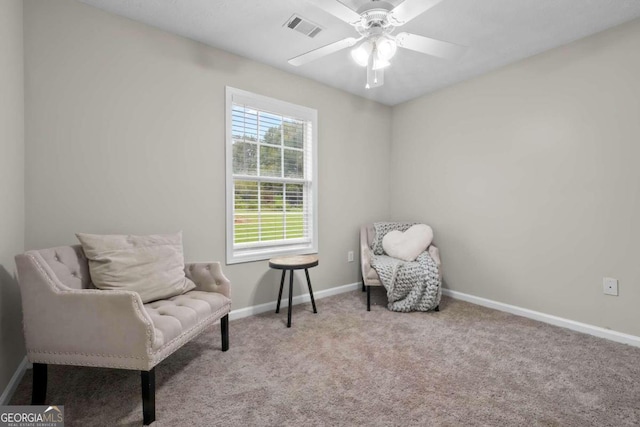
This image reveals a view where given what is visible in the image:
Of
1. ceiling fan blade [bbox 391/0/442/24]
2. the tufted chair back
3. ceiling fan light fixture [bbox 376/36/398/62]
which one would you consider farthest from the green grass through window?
ceiling fan blade [bbox 391/0/442/24]

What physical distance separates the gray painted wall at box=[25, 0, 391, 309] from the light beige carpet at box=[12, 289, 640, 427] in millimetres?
875

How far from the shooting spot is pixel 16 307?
5.67ft

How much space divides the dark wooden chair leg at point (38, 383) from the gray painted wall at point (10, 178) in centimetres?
17

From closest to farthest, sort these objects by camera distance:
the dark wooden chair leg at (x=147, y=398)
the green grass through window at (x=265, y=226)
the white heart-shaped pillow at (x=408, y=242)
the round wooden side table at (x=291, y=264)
Result: the dark wooden chair leg at (x=147, y=398) < the round wooden side table at (x=291, y=264) < the green grass through window at (x=265, y=226) < the white heart-shaped pillow at (x=408, y=242)

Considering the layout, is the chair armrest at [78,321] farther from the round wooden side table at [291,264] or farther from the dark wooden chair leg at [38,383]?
the round wooden side table at [291,264]

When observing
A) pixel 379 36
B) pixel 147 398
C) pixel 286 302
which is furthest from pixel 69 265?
Answer: pixel 379 36

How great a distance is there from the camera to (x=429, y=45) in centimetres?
190

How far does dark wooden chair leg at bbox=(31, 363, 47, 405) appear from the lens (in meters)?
1.49

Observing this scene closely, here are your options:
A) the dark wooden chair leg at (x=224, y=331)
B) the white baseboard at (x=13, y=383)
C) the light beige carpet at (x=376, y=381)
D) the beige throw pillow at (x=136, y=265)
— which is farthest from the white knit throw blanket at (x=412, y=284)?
the white baseboard at (x=13, y=383)

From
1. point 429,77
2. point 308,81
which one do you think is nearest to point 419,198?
point 429,77

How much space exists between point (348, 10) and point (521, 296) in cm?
294

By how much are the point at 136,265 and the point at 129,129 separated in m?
1.11

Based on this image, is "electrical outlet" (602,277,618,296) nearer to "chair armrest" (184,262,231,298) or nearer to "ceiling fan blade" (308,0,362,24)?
"ceiling fan blade" (308,0,362,24)

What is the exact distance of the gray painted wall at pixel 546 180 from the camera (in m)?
2.29
